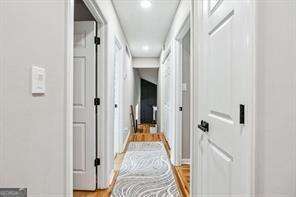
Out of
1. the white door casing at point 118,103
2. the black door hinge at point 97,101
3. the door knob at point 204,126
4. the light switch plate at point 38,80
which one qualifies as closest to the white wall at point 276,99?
the door knob at point 204,126

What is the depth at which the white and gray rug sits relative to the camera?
2898mm

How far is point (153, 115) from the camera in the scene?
11.4 m

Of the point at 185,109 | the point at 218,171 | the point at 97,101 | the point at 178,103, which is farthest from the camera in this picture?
the point at 185,109

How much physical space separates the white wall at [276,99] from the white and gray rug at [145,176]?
6.23 ft

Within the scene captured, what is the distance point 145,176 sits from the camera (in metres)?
3.48

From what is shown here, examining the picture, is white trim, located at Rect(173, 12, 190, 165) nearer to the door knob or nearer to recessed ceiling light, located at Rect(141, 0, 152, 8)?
recessed ceiling light, located at Rect(141, 0, 152, 8)

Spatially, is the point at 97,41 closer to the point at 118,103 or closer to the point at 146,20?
the point at 146,20

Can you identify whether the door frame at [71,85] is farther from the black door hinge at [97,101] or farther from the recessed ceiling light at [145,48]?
the recessed ceiling light at [145,48]

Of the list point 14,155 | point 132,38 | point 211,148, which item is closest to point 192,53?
point 211,148

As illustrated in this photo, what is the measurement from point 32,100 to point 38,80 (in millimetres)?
102

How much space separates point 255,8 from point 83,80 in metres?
2.25

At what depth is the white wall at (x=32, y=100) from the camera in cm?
93

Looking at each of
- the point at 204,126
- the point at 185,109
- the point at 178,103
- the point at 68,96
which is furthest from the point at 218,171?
the point at 185,109

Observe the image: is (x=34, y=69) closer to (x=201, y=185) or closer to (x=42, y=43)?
(x=42, y=43)
